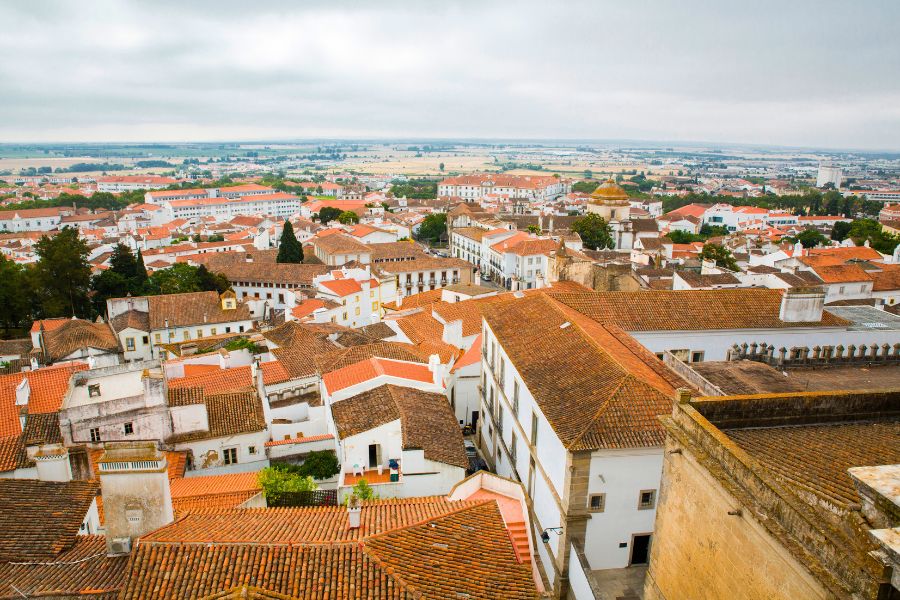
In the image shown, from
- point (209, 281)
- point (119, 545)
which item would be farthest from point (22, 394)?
point (209, 281)

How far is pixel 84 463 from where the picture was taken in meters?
22.7

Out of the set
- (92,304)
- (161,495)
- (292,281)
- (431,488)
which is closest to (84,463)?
(161,495)

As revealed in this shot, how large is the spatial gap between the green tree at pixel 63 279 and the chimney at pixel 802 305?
61007 mm

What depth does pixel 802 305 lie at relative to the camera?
2636cm

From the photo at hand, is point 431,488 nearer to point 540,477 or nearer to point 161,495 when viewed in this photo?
point 540,477

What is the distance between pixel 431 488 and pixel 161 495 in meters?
9.91

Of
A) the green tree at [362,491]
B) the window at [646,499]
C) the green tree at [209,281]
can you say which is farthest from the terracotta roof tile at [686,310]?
the green tree at [209,281]

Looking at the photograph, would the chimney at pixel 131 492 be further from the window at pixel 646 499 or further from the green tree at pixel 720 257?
the green tree at pixel 720 257

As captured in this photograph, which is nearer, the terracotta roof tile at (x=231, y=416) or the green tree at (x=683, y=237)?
the terracotta roof tile at (x=231, y=416)

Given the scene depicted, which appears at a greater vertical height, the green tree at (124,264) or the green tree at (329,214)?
the green tree at (124,264)

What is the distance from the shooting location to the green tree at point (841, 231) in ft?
334

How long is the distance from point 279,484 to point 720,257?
6502 cm

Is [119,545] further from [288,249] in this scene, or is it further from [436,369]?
[288,249]

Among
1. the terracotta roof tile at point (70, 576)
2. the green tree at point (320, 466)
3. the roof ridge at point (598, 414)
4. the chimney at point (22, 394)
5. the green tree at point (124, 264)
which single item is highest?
the roof ridge at point (598, 414)
